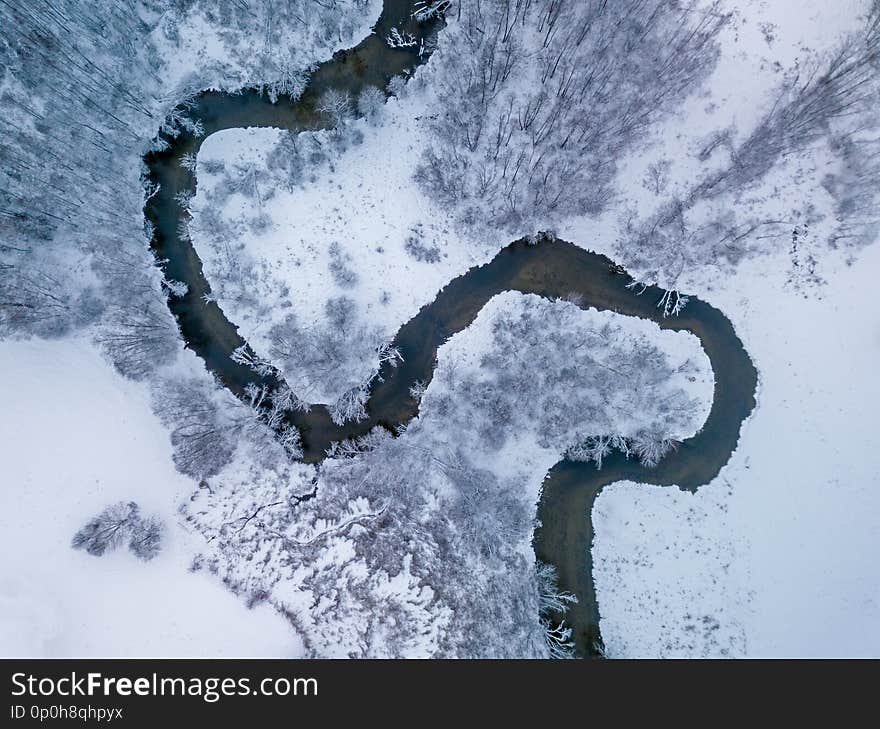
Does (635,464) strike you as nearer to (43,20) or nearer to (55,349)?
(55,349)

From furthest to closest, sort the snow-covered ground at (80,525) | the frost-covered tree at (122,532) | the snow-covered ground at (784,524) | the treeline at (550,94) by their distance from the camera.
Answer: the treeline at (550,94) < the snow-covered ground at (784,524) < the frost-covered tree at (122,532) < the snow-covered ground at (80,525)

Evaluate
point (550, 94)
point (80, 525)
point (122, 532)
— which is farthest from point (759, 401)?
point (80, 525)

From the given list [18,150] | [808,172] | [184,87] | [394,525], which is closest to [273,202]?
[184,87]

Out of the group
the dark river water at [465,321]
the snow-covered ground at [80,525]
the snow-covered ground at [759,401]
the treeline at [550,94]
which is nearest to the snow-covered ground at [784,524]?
the snow-covered ground at [759,401]

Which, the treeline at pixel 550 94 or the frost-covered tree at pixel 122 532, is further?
the treeline at pixel 550 94

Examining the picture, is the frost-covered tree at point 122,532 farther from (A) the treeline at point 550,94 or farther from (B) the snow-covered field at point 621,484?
(A) the treeline at point 550,94

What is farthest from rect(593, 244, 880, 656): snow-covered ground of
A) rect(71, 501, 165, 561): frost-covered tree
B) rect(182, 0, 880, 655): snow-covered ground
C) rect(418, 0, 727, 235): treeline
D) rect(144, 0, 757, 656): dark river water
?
rect(71, 501, 165, 561): frost-covered tree
